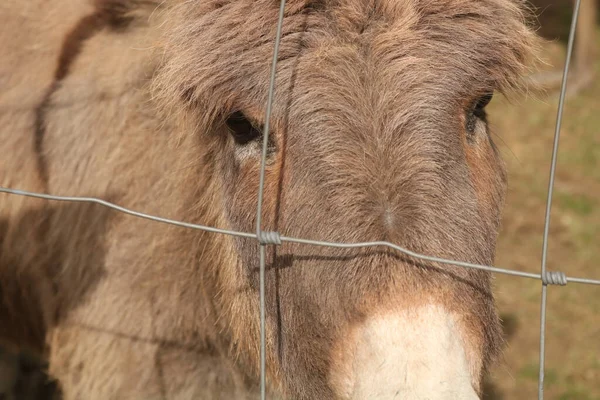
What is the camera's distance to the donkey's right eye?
236cm

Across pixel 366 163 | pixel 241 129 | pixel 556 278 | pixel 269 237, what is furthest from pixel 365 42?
pixel 556 278

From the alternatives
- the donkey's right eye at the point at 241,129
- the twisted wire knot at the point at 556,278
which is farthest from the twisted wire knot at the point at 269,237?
the twisted wire knot at the point at 556,278

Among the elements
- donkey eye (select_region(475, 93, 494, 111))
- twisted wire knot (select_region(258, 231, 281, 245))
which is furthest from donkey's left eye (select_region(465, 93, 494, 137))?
twisted wire knot (select_region(258, 231, 281, 245))

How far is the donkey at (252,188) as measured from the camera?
79.7 inches

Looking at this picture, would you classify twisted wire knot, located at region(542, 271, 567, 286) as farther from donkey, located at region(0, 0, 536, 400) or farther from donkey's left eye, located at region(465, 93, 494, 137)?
donkey's left eye, located at region(465, 93, 494, 137)

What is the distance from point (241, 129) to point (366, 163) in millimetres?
508

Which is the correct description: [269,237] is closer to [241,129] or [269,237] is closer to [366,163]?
[366,163]

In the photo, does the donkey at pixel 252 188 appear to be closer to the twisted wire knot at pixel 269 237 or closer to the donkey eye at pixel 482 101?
the donkey eye at pixel 482 101

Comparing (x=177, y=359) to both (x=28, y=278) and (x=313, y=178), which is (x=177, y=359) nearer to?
(x=28, y=278)

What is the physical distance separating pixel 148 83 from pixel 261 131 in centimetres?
90

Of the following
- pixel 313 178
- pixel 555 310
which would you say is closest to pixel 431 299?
pixel 313 178

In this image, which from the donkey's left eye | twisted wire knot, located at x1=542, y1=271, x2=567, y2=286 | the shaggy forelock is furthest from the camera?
the donkey's left eye

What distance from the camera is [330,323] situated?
2080 millimetres

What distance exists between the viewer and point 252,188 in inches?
95.0
